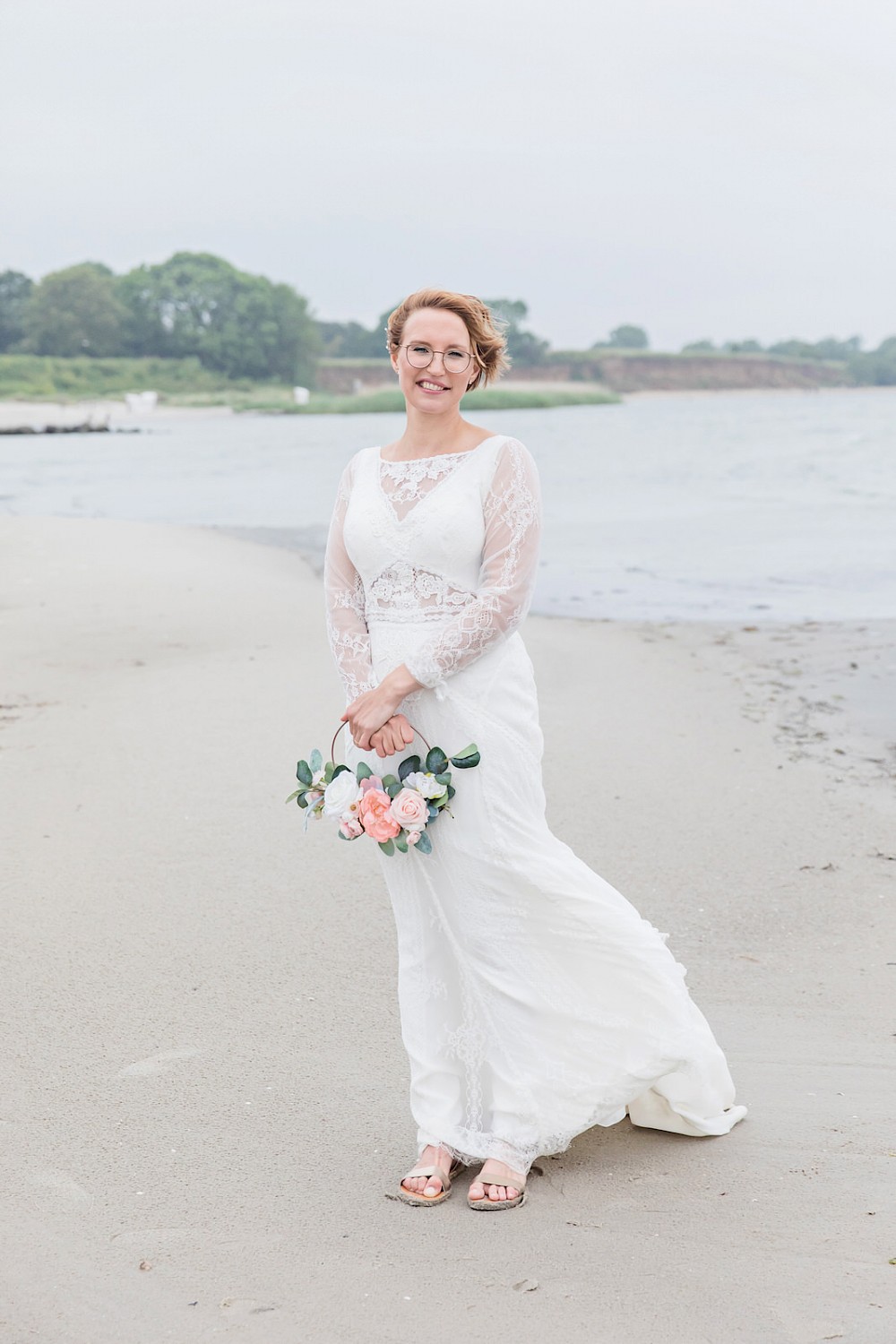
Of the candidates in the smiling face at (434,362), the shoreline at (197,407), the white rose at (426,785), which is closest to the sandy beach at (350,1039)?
the white rose at (426,785)

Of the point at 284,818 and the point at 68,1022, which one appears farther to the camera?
the point at 284,818

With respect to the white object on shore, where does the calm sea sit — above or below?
below

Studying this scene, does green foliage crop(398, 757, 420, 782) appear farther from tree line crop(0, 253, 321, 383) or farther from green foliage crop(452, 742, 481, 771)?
tree line crop(0, 253, 321, 383)

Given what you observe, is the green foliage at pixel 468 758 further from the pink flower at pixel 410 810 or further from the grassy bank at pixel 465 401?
the grassy bank at pixel 465 401

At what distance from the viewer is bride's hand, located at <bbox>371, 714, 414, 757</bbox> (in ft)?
10.3

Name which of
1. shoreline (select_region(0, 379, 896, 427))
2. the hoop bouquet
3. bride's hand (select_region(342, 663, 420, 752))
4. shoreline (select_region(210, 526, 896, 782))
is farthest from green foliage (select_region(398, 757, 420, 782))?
shoreline (select_region(0, 379, 896, 427))

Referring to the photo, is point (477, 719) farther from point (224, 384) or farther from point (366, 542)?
point (224, 384)

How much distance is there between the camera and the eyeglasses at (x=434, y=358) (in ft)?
10.5

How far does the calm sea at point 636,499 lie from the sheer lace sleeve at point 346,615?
10.1m

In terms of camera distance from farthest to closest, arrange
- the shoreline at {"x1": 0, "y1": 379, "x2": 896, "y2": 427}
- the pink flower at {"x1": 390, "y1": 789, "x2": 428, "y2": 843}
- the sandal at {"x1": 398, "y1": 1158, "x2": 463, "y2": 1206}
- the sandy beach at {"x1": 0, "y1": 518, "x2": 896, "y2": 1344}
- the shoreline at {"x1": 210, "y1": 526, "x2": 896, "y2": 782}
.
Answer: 1. the shoreline at {"x1": 0, "y1": 379, "x2": 896, "y2": 427}
2. the shoreline at {"x1": 210, "y1": 526, "x2": 896, "y2": 782}
3. the sandal at {"x1": 398, "y1": 1158, "x2": 463, "y2": 1206}
4. the pink flower at {"x1": 390, "y1": 789, "x2": 428, "y2": 843}
5. the sandy beach at {"x1": 0, "y1": 518, "x2": 896, "y2": 1344}

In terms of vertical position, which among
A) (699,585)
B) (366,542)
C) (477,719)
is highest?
(366,542)

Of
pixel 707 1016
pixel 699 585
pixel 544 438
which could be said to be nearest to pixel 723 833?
pixel 707 1016

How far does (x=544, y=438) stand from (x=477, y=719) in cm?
5405

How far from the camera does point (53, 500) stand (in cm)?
2556
